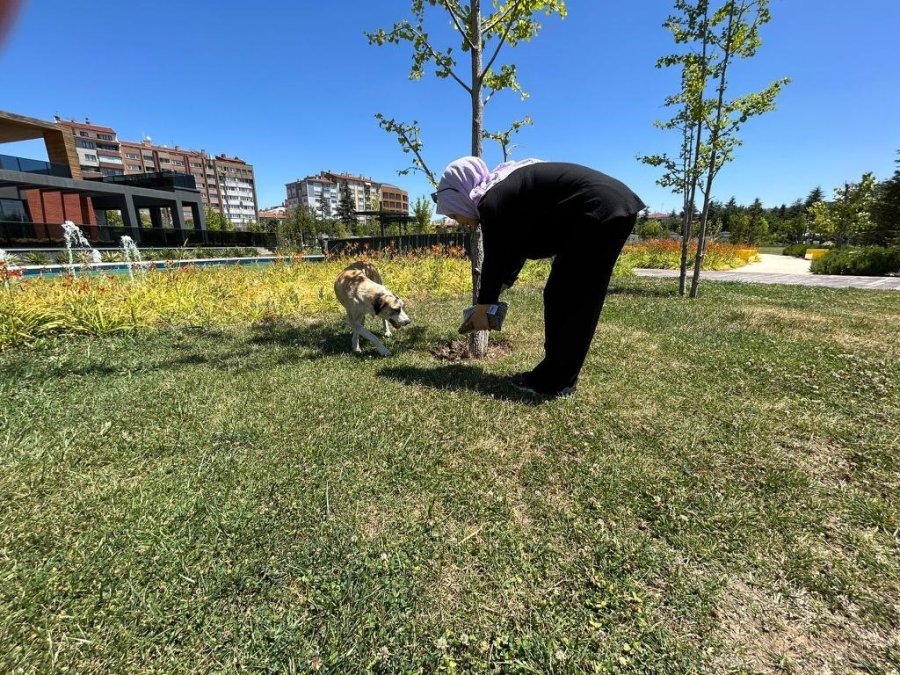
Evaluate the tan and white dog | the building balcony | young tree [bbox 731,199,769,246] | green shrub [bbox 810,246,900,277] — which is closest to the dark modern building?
the building balcony

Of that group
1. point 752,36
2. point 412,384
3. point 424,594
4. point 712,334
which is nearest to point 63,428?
point 412,384

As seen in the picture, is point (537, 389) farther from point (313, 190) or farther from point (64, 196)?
point (313, 190)

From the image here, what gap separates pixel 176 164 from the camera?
87.9 meters

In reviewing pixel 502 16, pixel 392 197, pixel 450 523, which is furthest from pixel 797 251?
pixel 392 197

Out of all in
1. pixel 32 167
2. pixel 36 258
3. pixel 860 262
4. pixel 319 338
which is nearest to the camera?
pixel 319 338

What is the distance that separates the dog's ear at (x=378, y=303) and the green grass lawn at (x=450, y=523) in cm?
96

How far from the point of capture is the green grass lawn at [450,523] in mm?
1346

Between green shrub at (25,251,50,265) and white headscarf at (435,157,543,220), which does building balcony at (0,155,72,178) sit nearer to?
green shrub at (25,251,50,265)

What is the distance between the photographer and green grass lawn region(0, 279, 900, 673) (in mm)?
1346

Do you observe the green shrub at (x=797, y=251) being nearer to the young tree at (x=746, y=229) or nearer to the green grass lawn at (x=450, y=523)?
the young tree at (x=746, y=229)

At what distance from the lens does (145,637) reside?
135cm

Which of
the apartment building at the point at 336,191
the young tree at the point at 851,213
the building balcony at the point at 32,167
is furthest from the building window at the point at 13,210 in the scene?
the apartment building at the point at 336,191

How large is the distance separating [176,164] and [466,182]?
11319 centimetres


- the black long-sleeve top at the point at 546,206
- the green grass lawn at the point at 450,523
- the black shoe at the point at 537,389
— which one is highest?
the black long-sleeve top at the point at 546,206
